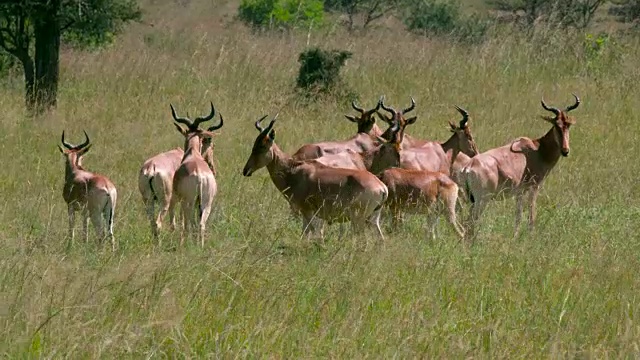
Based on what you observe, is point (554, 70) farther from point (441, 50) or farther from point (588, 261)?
point (588, 261)

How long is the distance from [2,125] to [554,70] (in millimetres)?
10153

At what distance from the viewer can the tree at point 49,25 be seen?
1772cm

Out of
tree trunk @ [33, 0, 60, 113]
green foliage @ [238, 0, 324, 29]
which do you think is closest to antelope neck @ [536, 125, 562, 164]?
tree trunk @ [33, 0, 60, 113]

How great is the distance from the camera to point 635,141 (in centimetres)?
1703

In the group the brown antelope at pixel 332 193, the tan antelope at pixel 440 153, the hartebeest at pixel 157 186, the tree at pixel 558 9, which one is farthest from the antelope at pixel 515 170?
the tree at pixel 558 9

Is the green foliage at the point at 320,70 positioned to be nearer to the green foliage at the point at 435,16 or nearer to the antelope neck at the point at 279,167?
the antelope neck at the point at 279,167

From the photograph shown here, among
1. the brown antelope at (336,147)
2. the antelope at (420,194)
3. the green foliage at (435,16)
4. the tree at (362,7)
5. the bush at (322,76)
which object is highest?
the antelope at (420,194)

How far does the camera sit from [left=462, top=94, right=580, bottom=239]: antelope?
1221 cm

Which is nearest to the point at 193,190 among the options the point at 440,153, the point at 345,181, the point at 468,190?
the point at 345,181

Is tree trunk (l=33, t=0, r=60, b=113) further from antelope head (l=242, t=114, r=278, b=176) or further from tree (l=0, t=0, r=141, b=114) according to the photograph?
antelope head (l=242, t=114, r=278, b=176)

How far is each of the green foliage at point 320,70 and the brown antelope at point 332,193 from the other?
24.8 ft

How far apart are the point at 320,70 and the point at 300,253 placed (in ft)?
33.5

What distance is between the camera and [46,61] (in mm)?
18500

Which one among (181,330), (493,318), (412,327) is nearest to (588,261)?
(493,318)
